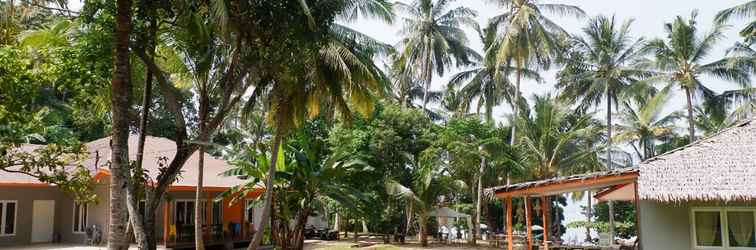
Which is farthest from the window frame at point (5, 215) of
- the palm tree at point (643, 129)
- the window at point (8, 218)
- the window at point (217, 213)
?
the palm tree at point (643, 129)

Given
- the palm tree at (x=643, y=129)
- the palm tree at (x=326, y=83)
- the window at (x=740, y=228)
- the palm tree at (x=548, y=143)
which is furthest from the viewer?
the palm tree at (x=643, y=129)

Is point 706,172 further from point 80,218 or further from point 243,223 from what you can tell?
point 80,218

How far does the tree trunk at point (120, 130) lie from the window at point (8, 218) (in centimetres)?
1391

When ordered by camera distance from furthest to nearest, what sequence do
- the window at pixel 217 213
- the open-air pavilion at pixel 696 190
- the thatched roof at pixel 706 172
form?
the window at pixel 217 213
the open-air pavilion at pixel 696 190
the thatched roof at pixel 706 172

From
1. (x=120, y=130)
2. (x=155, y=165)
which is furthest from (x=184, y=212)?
(x=120, y=130)

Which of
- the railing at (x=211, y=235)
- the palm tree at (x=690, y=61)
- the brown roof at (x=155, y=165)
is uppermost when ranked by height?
the palm tree at (x=690, y=61)

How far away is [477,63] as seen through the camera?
33656 mm

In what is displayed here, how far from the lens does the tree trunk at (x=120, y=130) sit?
9.12m

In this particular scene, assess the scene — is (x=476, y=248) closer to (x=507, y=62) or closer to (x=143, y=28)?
(x=507, y=62)

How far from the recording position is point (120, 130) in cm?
944

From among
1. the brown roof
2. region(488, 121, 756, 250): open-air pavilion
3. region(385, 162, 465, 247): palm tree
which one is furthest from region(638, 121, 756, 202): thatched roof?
region(385, 162, 465, 247): palm tree

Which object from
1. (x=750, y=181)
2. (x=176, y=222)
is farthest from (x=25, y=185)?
(x=750, y=181)

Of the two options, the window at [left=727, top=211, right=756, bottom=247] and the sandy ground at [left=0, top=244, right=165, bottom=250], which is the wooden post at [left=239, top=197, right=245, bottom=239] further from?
the window at [left=727, top=211, right=756, bottom=247]

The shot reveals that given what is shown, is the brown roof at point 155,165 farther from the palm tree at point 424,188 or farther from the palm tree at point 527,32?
the palm tree at point 527,32
